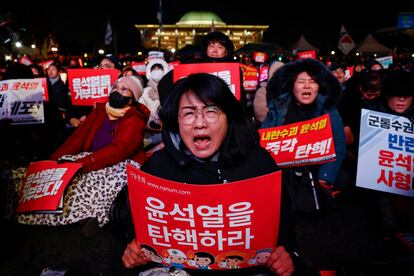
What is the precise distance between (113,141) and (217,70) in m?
1.38

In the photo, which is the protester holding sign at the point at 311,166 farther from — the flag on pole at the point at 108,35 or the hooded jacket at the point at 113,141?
the flag on pole at the point at 108,35

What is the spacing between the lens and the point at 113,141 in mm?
3496

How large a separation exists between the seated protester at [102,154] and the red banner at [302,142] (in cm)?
136

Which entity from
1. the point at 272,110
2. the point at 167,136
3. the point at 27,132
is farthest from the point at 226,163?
the point at 27,132

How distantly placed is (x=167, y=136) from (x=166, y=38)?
3940 inches

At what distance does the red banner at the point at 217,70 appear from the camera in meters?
3.78

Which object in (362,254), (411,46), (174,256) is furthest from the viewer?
(411,46)

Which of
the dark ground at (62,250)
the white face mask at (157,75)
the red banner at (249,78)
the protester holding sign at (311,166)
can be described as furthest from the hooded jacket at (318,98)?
the red banner at (249,78)

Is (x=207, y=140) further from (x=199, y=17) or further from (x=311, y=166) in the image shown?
(x=199, y=17)

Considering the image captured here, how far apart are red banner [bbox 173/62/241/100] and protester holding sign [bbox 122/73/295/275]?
6.38 ft

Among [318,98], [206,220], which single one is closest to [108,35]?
[318,98]

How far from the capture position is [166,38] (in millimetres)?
→ 97250

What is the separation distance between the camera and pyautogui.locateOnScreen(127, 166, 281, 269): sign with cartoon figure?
1.42m

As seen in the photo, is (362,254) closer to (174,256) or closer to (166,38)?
(174,256)
